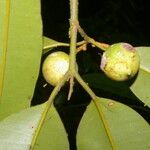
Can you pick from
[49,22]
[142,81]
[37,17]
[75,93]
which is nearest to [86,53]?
[75,93]

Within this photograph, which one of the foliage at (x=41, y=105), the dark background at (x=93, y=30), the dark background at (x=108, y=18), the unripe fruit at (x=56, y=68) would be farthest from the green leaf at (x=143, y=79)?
the dark background at (x=108, y=18)

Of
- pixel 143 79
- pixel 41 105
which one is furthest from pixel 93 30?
pixel 41 105

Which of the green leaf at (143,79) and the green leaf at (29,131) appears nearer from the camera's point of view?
the green leaf at (29,131)

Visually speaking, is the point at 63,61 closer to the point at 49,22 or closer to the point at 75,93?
the point at 75,93

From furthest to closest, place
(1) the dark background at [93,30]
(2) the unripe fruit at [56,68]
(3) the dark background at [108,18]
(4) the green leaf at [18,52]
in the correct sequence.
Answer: (3) the dark background at [108,18]
(1) the dark background at [93,30]
(2) the unripe fruit at [56,68]
(4) the green leaf at [18,52]

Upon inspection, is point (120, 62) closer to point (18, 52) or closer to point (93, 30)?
point (18, 52)

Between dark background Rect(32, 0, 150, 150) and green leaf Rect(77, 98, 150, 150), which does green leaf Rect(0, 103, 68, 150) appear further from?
dark background Rect(32, 0, 150, 150)

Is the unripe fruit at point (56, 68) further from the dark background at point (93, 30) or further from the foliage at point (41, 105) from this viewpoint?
the dark background at point (93, 30)
